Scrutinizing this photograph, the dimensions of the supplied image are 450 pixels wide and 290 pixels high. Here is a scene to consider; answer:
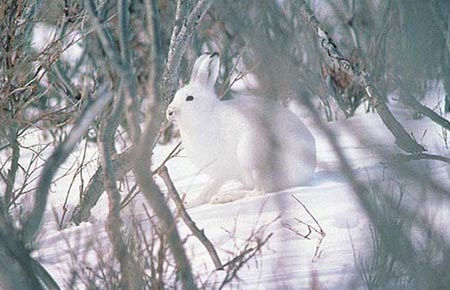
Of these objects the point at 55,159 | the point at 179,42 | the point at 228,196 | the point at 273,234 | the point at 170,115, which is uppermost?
the point at 179,42

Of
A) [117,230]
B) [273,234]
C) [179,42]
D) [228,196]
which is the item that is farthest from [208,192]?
[117,230]

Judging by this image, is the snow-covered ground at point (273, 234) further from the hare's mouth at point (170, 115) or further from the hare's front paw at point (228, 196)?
the hare's mouth at point (170, 115)

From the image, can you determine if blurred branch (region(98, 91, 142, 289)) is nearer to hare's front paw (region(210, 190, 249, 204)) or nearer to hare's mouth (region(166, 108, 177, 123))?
hare's front paw (region(210, 190, 249, 204))

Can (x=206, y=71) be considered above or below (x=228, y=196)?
above

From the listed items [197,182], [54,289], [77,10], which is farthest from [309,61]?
[77,10]

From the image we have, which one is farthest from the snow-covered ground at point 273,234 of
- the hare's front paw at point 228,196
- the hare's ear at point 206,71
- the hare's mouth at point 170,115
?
the hare's ear at point 206,71

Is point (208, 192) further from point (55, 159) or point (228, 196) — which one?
point (55, 159)

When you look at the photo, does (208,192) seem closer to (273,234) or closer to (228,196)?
(228,196)

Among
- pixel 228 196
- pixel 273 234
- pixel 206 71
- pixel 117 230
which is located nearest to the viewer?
pixel 117 230

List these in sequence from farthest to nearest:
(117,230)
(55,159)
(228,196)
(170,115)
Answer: (170,115) < (228,196) < (117,230) < (55,159)

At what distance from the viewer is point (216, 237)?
13.3ft

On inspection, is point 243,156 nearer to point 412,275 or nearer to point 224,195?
point 224,195

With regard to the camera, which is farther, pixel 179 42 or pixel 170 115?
pixel 170 115

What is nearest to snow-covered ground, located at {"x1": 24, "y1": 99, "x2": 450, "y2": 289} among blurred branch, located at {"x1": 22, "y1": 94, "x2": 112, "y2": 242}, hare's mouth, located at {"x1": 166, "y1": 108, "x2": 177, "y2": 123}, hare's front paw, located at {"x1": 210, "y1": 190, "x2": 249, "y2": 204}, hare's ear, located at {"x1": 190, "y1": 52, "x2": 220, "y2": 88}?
hare's front paw, located at {"x1": 210, "y1": 190, "x2": 249, "y2": 204}
